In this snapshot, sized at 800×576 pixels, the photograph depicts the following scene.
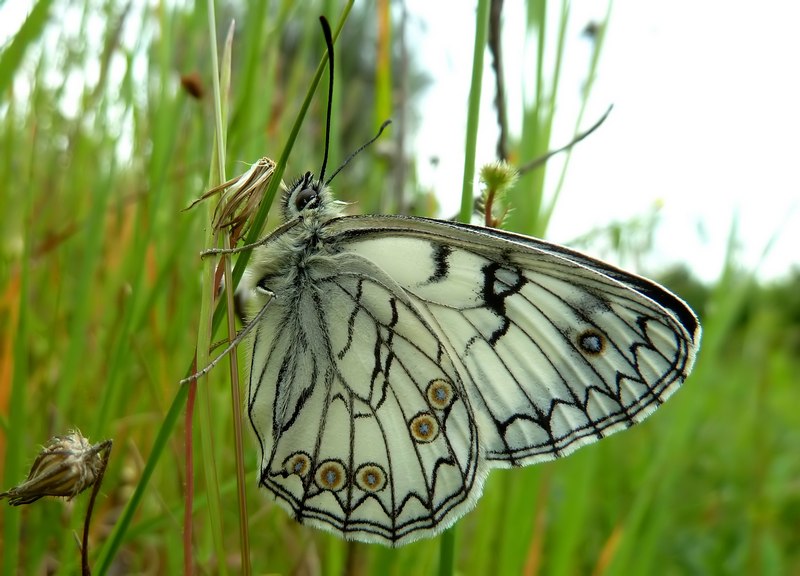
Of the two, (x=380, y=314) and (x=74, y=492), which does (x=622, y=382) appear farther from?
(x=74, y=492)

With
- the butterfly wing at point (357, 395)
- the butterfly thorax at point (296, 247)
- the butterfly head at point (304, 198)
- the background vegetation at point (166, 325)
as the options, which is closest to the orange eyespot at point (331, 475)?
the butterfly wing at point (357, 395)

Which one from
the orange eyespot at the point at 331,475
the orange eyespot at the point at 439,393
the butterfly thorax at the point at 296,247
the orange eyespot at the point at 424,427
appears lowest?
the orange eyespot at the point at 331,475

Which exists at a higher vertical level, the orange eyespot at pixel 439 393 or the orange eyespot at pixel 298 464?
the orange eyespot at pixel 439 393

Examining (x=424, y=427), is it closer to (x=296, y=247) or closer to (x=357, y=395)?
(x=357, y=395)

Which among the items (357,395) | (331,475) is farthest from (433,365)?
(331,475)

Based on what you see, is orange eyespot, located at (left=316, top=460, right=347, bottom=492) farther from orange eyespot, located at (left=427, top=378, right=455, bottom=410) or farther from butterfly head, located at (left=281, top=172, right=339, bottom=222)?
butterfly head, located at (left=281, top=172, right=339, bottom=222)

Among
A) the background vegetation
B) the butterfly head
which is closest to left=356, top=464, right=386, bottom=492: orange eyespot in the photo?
the background vegetation

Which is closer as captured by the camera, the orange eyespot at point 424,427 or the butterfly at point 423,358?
the butterfly at point 423,358

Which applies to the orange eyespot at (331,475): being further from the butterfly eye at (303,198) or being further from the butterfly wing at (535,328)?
the butterfly eye at (303,198)
